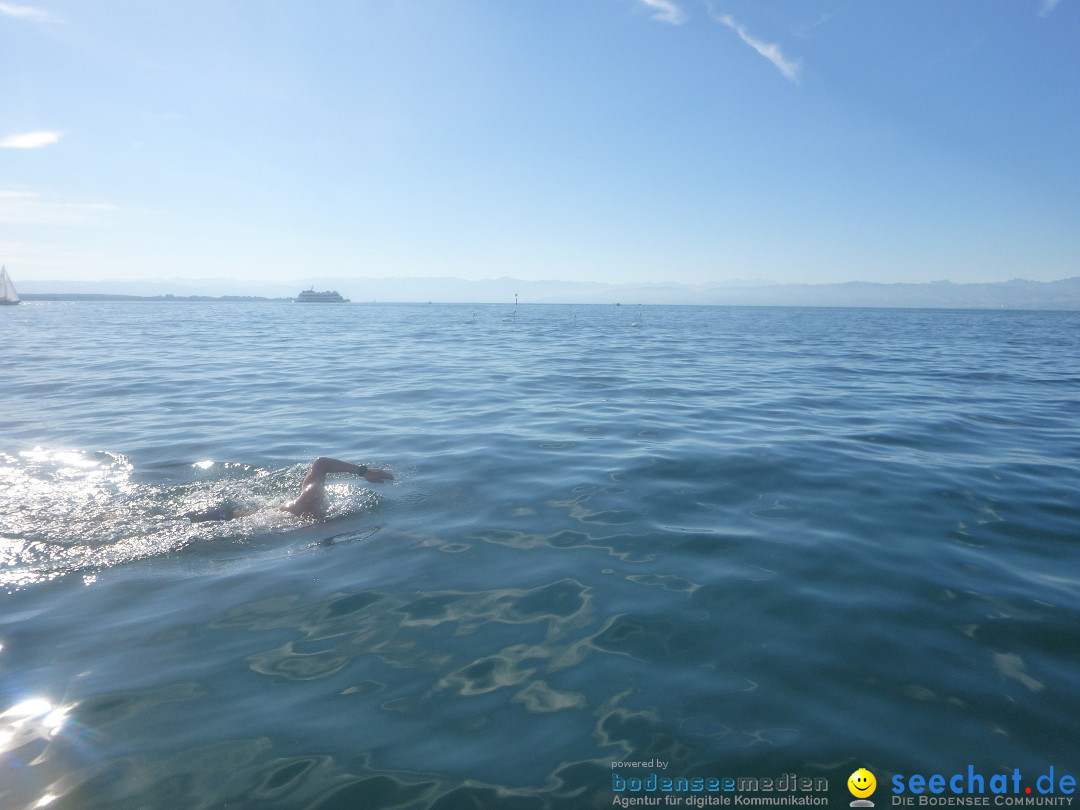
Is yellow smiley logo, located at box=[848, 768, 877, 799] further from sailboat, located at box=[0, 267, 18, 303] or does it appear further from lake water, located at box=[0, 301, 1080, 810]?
sailboat, located at box=[0, 267, 18, 303]

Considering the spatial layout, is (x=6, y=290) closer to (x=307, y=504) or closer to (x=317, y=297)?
(x=317, y=297)

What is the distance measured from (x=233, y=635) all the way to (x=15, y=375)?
20.8 metres

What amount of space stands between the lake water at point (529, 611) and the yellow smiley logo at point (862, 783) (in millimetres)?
53

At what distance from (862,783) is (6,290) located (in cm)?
12154

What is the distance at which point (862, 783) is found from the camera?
3.31 meters

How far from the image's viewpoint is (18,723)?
12.2ft

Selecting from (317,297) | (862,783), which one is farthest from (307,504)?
(317,297)

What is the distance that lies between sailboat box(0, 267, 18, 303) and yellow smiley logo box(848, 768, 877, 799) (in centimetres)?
11482

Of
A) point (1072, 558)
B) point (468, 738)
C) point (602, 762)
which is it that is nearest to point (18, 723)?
point (468, 738)

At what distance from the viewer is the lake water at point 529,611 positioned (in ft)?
11.3

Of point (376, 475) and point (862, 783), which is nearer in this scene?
point (862, 783)

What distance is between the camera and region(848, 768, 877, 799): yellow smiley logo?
3262 mm

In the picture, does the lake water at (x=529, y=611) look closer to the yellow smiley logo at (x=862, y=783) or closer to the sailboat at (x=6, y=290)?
the yellow smiley logo at (x=862, y=783)

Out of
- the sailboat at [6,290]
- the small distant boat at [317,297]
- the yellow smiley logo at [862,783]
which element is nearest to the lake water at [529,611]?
the yellow smiley logo at [862,783]
